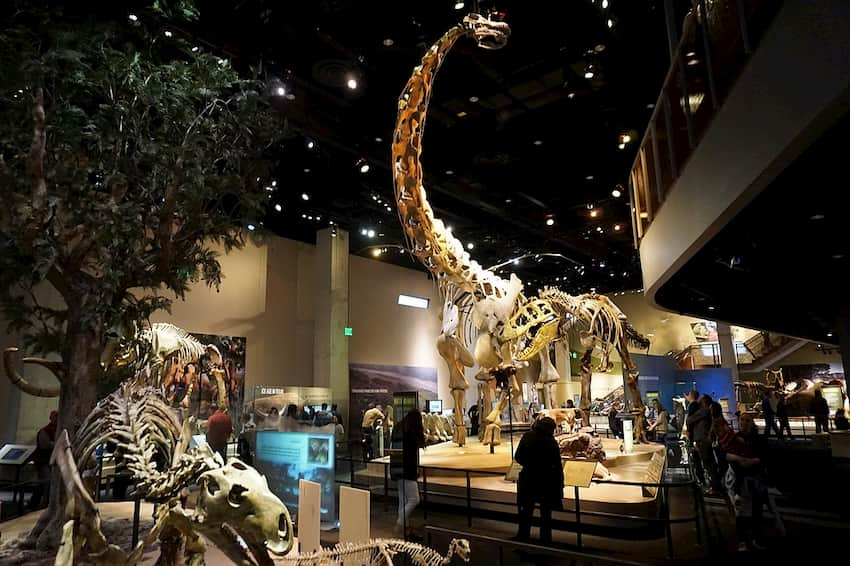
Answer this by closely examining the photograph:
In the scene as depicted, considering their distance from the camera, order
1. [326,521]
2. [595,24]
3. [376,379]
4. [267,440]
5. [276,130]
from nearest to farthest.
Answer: [326,521] → [267,440] → [276,130] → [595,24] → [376,379]

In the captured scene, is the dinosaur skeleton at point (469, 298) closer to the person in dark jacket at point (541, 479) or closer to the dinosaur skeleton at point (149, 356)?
the person in dark jacket at point (541, 479)

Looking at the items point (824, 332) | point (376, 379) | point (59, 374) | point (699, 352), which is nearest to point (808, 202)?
point (59, 374)

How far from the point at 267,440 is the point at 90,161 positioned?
308 cm

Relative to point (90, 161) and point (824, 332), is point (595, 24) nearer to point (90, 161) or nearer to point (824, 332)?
point (90, 161)

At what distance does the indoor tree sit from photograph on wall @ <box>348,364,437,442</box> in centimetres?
899

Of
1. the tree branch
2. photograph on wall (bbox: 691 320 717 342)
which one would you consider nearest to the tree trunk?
the tree branch

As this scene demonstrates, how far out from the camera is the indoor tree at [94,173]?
445 cm

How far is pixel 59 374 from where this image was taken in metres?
5.04

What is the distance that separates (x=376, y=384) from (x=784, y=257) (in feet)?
38.2

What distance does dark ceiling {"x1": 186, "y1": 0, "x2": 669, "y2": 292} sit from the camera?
668 centimetres

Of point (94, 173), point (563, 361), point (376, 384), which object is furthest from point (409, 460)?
point (563, 361)

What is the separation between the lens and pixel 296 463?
4.89 m

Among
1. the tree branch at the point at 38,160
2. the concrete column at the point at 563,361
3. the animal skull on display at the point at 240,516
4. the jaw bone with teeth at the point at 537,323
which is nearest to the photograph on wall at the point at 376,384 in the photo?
the jaw bone with teeth at the point at 537,323

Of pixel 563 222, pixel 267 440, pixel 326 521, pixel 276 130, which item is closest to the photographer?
pixel 326 521
